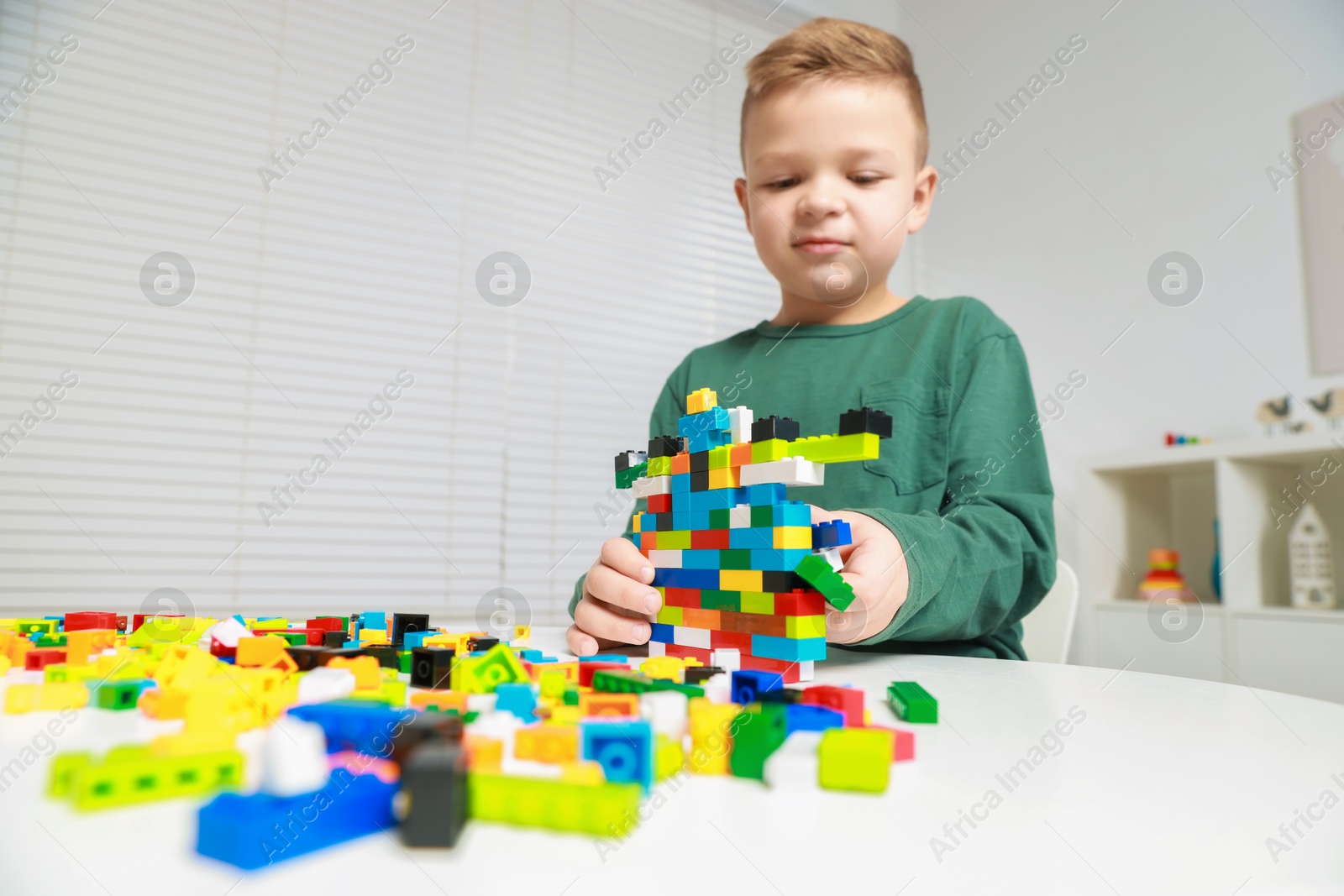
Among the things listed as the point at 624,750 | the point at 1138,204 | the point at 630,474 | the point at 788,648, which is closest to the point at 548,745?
the point at 624,750

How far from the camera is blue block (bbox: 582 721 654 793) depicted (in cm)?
30

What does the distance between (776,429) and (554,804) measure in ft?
1.17

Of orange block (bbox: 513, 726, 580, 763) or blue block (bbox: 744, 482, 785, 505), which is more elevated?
blue block (bbox: 744, 482, 785, 505)

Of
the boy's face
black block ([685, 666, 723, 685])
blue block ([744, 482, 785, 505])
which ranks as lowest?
black block ([685, 666, 723, 685])

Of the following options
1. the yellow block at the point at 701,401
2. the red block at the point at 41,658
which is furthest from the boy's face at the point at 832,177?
the red block at the point at 41,658

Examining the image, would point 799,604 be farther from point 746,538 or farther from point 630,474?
point 630,474

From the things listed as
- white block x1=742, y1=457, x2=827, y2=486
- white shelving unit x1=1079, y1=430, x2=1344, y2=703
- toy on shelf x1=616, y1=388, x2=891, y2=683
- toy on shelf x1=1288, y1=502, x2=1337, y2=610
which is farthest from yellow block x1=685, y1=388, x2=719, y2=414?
toy on shelf x1=1288, y1=502, x2=1337, y2=610

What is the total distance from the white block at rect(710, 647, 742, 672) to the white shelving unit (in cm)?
135

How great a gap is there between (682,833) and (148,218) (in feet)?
6.28

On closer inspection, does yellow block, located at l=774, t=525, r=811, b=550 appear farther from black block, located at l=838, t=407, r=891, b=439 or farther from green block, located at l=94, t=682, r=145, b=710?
green block, located at l=94, t=682, r=145, b=710

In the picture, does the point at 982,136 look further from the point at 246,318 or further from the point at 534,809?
the point at 534,809

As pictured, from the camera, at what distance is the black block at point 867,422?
1.70 ft

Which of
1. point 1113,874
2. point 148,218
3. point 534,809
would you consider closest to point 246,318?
point 148,218

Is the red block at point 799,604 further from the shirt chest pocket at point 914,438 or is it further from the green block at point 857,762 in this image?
the shirt chest pocket at point 914,438
